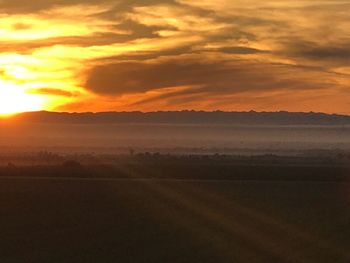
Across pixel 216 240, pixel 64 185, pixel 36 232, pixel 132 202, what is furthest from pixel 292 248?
pixel 64 185

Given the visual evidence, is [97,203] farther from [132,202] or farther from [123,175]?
[123,175]

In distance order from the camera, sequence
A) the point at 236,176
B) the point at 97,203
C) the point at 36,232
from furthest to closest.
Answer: the point at 236,176
the point at 97,203
the point at 36,232

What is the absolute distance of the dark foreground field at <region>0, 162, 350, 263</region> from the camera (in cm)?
2370

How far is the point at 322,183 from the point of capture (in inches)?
1804

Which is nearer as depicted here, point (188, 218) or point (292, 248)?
point (292, 248)

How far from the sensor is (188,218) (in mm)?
30344

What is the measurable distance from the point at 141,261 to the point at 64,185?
802 inches

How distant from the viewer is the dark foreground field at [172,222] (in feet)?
77.8

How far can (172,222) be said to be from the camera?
96.5ft

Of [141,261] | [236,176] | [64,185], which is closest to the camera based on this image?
[141,261]

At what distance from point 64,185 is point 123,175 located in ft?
37.0

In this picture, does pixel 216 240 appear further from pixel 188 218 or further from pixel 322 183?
pixel 322 183

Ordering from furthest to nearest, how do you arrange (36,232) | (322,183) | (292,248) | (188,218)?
1. (322,183)
2. (188,218)
3. (36,232)
4. (292,248)

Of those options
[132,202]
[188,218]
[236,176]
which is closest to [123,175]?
[236,176]
